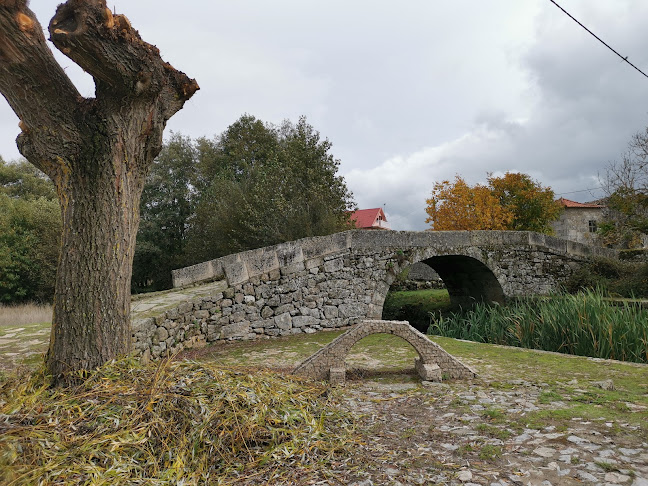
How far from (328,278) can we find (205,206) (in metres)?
10.8

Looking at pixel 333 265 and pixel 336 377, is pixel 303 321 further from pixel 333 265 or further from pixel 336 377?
pixel 336 377

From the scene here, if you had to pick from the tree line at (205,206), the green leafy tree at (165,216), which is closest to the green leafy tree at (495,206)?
the tree line at (205,206)

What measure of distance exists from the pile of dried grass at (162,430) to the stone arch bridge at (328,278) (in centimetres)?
241

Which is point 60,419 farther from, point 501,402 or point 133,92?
point 501,402

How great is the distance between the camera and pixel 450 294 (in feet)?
42.3

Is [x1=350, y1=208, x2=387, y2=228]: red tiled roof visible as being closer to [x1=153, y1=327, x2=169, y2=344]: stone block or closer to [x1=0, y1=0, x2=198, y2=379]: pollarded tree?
[x1=153, y1=327, x2=169, y2=344]: stone block

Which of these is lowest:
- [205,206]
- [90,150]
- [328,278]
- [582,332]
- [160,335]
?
[582,332]

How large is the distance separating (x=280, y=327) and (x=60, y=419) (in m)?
5.23

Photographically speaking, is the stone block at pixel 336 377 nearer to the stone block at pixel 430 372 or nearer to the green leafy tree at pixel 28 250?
the stone block at pixel 430 372

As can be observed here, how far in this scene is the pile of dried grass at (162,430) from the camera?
7.41 ft

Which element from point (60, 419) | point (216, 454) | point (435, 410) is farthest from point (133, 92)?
point (435, 410)

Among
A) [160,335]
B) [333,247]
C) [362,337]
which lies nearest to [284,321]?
[333,247]

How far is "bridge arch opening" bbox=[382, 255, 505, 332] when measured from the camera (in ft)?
35.5

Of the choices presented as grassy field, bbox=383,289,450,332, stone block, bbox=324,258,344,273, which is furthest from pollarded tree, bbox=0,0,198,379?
grassy field, bbox=383,289,450,332
